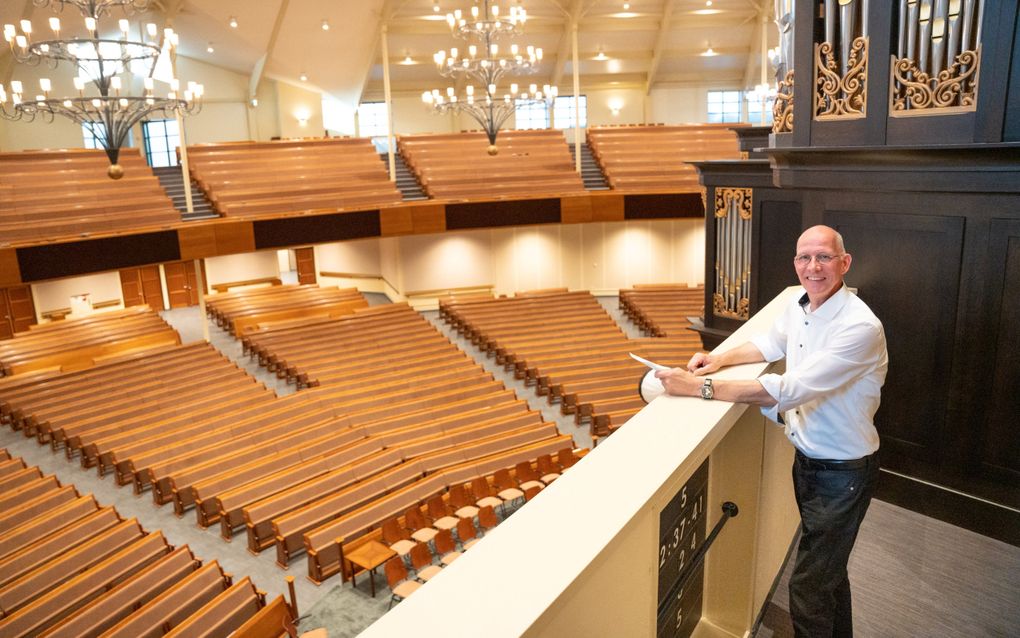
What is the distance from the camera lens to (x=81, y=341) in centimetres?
1380

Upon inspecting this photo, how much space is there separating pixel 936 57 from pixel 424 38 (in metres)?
18.5

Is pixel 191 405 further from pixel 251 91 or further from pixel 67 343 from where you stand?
pixel 251 91

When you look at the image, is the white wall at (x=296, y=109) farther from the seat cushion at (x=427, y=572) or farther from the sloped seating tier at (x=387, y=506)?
the seat cushion at (x=427, y=572)

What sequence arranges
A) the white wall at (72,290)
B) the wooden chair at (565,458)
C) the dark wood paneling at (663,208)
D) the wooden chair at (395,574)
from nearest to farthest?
the wooden chair at (395,574), the wooden chair at (565,458), the white wall at (72,290), the dark wood paneling at (663,208)

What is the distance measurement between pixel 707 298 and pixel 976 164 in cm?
465

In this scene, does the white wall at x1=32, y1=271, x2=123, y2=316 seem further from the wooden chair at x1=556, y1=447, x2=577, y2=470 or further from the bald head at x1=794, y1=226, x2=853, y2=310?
the bald head at x1=794, y1=226, x2=853, y2=310

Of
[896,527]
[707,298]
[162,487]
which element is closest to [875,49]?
[896,527]

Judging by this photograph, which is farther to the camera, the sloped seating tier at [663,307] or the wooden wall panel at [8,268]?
the sloped seating tier at [663,307]

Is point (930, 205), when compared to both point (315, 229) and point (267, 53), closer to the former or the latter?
point (315, 229)

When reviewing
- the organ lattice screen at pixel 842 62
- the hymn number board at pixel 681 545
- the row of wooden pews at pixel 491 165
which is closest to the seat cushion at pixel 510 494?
the organ lattice screen at pixel 842 62

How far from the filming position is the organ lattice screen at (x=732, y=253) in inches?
272

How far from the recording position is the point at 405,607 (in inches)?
49.9

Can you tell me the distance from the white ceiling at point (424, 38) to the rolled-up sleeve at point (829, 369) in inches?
651

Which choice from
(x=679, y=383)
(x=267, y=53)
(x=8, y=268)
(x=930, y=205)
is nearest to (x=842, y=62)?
(x=930, y=205)
